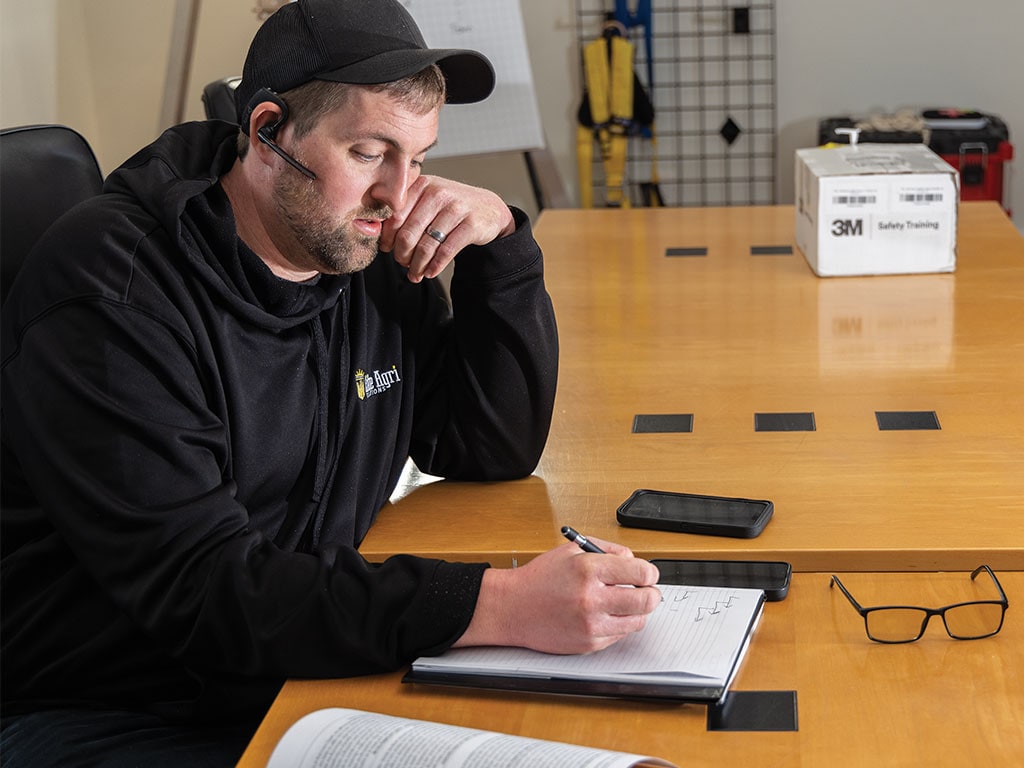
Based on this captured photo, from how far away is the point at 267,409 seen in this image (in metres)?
1.21

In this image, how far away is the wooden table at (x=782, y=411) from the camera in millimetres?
1146

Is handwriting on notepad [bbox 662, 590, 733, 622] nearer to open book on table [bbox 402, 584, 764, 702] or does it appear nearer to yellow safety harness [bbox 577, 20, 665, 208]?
open book on table [bbox 402, 584, 764, 702]

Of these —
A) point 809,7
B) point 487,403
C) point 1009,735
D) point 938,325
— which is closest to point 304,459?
point 487,403

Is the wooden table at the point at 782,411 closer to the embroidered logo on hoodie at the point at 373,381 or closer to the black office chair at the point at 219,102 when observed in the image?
the embroidered logo on hoodie at the point at 373,381

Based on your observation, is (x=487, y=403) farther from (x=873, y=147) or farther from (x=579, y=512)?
(x=873, y=147)

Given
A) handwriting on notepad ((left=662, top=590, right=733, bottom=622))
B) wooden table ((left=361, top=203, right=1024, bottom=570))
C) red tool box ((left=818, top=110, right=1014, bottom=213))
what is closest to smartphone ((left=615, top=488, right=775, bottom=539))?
wooden table ((left=361, top=203, right=1024, bottom=570))

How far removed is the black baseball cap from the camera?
113 centimetres

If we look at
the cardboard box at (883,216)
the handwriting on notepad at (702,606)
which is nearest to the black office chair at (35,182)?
the handwriting on notepad at (702,606)

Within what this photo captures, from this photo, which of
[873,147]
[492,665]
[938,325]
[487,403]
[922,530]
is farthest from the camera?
[873,147]

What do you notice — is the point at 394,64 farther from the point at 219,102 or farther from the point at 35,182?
the point at 219,102

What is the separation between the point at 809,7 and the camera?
4180mm

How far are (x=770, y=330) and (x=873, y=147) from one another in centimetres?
61

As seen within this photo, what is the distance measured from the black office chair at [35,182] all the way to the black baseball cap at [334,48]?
36 cm

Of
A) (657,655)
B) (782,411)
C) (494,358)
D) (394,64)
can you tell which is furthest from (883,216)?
Result: (657,655)
